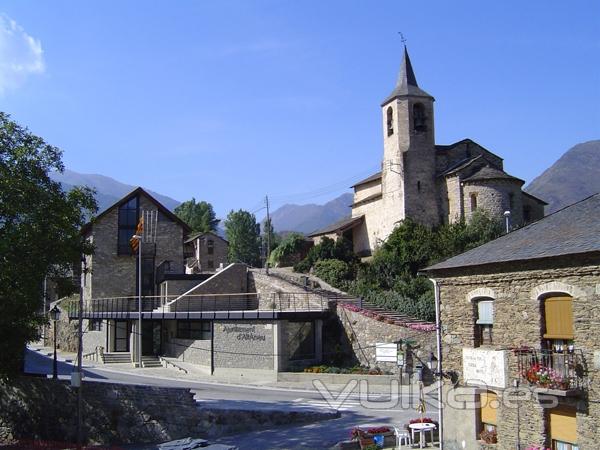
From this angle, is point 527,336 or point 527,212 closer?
point 527,336

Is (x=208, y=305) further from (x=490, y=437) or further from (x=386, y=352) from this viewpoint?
(x=490, y=437)

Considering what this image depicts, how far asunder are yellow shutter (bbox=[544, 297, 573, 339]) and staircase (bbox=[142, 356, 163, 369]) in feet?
94.9

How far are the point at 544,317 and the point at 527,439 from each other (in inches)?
124

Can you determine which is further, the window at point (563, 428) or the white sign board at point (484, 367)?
the white sign board at point (484, 367)

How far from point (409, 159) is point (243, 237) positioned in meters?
50.3

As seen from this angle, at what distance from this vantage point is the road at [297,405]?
21.4 m

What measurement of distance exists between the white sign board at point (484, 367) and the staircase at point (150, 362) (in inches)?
1023

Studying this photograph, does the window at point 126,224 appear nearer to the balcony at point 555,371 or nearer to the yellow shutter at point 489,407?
the yellow shutter at point 489,407

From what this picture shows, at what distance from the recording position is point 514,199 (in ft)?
161

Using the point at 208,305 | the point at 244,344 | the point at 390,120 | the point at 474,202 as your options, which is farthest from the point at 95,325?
the point at 474,202

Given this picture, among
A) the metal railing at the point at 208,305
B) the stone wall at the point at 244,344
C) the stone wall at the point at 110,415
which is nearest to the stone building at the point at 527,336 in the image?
the stone wall at the point at 110,415

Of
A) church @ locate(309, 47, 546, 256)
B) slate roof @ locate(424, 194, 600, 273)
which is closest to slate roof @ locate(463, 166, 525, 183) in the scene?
church @ locate(309, 47, 546, 256)

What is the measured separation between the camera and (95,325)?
155 ft

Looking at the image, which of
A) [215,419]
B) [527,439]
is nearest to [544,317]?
[527,439]
